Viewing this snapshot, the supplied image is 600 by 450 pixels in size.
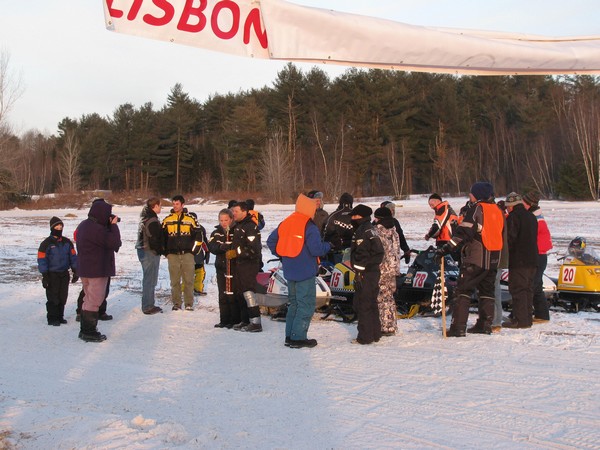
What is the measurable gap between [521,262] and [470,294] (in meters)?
1.05

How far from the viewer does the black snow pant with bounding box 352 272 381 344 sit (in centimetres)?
800

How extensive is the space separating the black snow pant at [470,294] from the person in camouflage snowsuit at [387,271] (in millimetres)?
783

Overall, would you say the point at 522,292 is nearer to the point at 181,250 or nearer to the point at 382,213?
the point at 382,213

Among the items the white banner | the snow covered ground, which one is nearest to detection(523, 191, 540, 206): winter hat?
the snow covered ground

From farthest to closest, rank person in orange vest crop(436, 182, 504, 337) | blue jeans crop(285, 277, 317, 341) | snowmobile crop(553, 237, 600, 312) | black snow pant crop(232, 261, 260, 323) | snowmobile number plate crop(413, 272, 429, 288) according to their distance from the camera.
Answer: snowmobile number plate crop(413, 272, 429, 288) < snowmobile crop(553, 237, 600, 312) < black snow pant crop(232, 261, 260, 323) < person in orange vest crop(436, 182, 504, 337) < blue jeans crop(285, 277, 317, 341)

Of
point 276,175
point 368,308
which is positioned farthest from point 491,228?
point 276,175

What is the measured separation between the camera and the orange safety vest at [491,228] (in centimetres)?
843

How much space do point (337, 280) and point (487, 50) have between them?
8.00 meters

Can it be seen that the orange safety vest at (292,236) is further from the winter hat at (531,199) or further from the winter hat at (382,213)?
the winter hat at (531,199)

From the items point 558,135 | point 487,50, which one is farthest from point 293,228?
point 558,135

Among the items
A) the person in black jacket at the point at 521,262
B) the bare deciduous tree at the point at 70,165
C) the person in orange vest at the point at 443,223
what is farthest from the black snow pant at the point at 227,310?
the bare deciduous tree at the point at 70,165

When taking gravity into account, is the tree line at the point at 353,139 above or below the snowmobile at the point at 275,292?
above

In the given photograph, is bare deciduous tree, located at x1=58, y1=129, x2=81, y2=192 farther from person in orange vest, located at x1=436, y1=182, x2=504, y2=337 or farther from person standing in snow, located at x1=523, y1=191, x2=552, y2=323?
person in orange vest, located at x1=436, y1=182, x2=504, y2=337

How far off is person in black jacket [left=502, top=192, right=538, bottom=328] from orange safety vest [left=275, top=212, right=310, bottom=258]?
295cm
